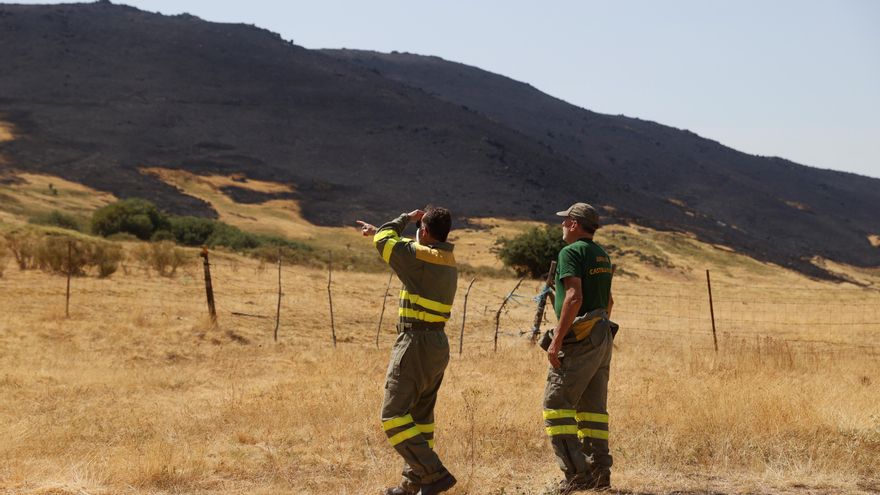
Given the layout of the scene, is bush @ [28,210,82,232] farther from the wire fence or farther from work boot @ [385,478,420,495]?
work boot @ [385,478,420,495]

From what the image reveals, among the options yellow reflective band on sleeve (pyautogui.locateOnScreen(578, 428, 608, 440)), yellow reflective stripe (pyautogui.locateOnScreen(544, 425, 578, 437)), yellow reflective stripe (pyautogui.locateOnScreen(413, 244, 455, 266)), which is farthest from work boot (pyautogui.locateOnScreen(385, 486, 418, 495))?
yellow reflective stripe (pyautogui.locateOnScreen(413, 244, 455, 266))

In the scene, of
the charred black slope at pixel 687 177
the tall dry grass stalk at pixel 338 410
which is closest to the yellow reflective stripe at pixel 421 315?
the tall dry grass stalk at pixel 338 410

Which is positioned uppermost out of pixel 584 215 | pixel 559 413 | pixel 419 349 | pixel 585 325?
pixel 584 215

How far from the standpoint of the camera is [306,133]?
277 ft

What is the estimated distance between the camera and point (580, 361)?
5.49 metres

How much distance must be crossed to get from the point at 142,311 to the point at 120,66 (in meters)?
87.8

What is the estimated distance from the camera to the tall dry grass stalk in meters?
6.08

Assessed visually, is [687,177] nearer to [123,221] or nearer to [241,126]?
[241,126]

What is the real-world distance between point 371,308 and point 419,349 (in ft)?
49.7

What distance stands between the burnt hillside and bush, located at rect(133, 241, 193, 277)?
31027 mm

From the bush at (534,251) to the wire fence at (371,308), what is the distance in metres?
5.29

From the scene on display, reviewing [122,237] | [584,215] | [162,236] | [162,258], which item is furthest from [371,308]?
[162,236]

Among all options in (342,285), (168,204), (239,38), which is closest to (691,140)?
(239,38)

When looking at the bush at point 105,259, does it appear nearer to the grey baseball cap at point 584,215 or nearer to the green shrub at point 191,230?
the green shrub at point 191,230
